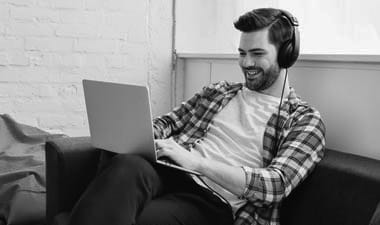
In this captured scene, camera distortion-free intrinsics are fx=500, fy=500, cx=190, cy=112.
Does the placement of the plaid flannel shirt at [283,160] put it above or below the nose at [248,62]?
below

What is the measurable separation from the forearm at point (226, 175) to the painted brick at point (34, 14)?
1.31 meters

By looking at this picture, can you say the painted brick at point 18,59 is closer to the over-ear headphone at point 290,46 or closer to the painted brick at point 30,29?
the painted brick at point 30,29

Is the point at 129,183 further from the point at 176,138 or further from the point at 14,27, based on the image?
the point at 14,27

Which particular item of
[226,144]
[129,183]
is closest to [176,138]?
[226,144]

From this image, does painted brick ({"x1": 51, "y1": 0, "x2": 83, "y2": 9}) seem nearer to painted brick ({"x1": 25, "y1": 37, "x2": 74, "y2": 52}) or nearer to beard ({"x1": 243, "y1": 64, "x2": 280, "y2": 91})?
painted brick ({"x1": 25, "y1": 37, "x2": 74, "y2": 52})

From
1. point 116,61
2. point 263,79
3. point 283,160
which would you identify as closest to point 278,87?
point 263,79

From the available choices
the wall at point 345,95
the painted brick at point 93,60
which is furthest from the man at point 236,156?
the painted brick at point 93,60

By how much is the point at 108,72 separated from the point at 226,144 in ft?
3.54

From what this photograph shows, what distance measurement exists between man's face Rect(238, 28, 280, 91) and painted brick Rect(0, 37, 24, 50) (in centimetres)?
114

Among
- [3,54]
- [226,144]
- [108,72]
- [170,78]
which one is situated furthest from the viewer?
[170,78]

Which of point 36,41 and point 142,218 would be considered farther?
point 36,41

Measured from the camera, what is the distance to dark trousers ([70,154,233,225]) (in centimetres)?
117

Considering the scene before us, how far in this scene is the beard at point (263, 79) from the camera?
1562mm

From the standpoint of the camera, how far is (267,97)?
160 cm
